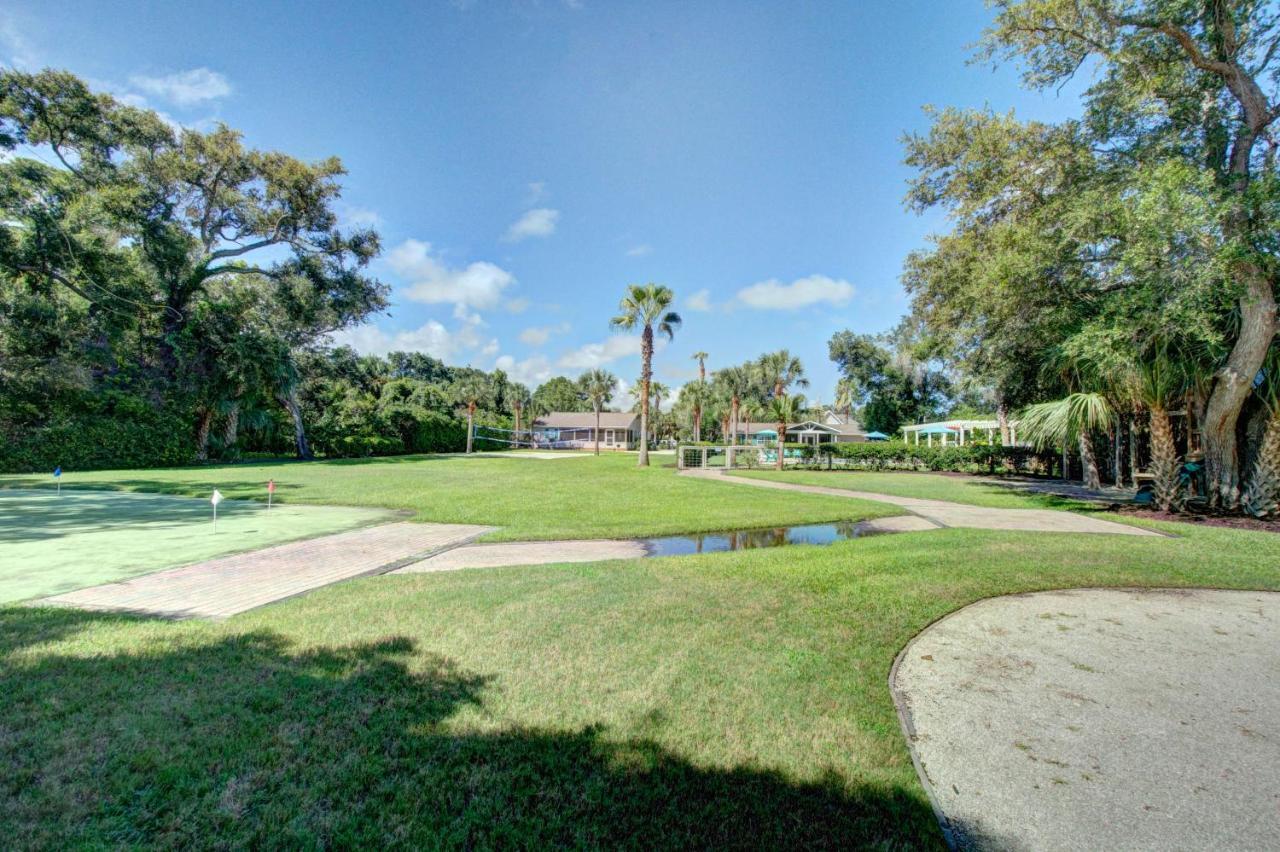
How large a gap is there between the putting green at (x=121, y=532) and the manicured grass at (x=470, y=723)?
→ 1.77 meters

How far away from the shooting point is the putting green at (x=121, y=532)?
19.0ft

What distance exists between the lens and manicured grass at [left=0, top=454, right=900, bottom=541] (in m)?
9.54

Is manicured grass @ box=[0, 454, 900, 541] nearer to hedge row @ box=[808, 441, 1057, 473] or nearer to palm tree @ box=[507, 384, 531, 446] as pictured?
hedge row @ box=[808, 441, 1057, 473]

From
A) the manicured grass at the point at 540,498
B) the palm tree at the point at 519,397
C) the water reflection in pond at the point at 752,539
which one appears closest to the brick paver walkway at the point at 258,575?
the manicured grass at the point at 540,498

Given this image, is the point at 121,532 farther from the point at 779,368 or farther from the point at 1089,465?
the point at 779,368

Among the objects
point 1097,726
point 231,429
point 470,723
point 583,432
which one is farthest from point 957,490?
point 583,432

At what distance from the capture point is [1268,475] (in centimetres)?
994

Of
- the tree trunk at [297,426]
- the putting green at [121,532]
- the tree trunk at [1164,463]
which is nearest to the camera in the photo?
the putting green at [121,532]

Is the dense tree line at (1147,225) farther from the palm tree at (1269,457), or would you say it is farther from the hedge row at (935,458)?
the hedge row at (935,458)

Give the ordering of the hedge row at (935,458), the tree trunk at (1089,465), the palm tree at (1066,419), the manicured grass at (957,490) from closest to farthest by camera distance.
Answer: the palm tree at (1066,419)
the manicured grass at (957,490)
the tree trunk at (1089,465)
the hedge row at (935,458)

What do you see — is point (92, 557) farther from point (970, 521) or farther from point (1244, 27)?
point (1244, 27)

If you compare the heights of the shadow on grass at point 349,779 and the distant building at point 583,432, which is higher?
the distant building at point 583,432

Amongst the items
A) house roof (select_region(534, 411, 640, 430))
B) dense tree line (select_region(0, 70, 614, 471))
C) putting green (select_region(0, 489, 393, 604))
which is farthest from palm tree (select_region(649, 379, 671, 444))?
putting green (select_region(0, 489, 393, 604))

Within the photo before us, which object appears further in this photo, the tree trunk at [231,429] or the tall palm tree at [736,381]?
the tall palm tree at [736,381]
